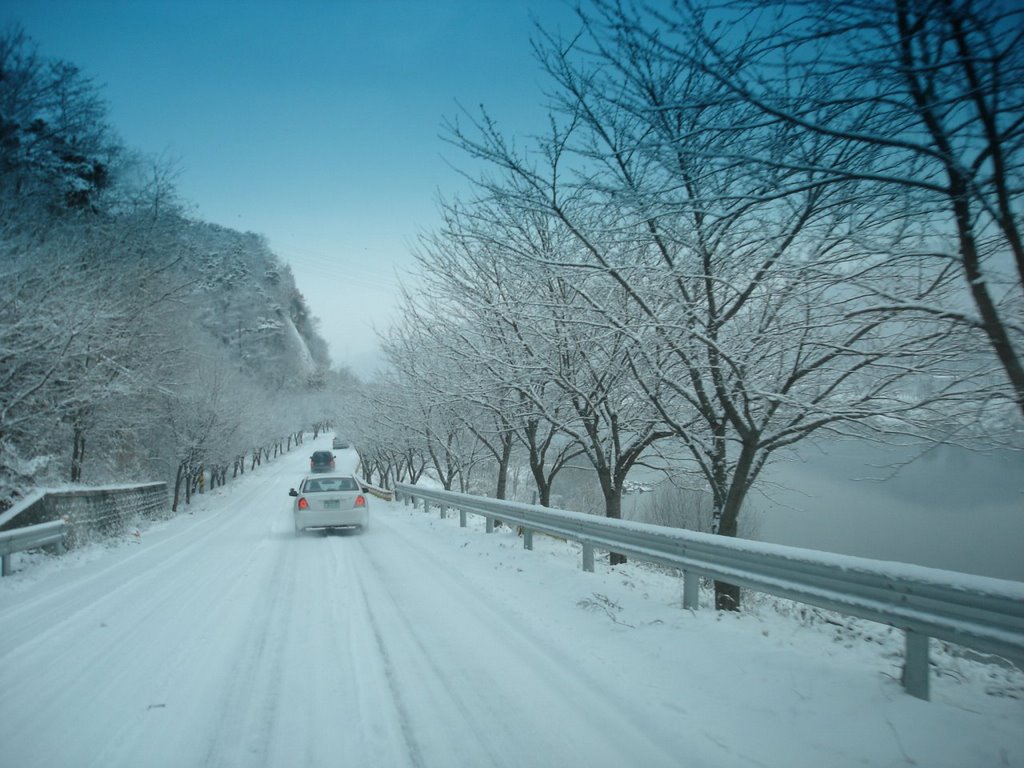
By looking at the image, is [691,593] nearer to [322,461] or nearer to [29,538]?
[29,538]

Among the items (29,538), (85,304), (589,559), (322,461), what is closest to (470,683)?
(589,559)

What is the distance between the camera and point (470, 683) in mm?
4355

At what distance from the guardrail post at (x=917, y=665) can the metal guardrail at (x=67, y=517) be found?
11289 mm

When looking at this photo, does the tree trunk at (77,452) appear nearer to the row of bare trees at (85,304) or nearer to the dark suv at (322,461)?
the row of bare trees at (85,304)

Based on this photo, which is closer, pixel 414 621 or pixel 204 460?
pixel 414 621

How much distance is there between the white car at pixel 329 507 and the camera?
44.0ft

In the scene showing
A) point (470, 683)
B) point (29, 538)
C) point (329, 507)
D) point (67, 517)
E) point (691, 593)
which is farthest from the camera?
point (329, 507)

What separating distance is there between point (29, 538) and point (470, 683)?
8.94 m

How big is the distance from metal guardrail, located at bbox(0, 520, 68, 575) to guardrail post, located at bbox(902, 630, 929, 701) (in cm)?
1129

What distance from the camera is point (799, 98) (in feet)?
11.5

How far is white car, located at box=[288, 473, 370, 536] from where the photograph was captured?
1341 centimetres

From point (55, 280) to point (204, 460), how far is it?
18755 millimetres

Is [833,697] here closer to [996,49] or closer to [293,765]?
[293,765]

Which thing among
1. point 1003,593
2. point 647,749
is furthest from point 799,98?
point 647,749
